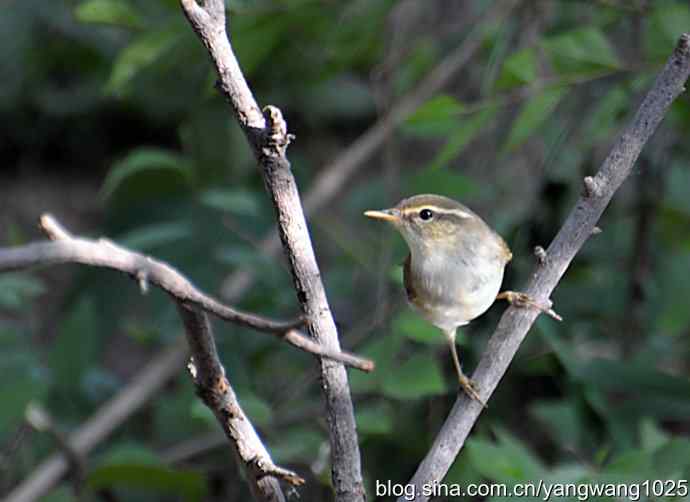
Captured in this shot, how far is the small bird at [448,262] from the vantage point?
1550 mm

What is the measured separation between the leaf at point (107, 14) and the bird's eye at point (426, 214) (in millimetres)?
1098

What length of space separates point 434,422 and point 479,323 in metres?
0.34

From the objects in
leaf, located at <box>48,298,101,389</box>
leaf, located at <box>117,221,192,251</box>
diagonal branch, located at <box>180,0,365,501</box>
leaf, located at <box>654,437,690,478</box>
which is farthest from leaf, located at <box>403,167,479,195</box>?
diagonal branch, located at <box>180,0,365,501</box>

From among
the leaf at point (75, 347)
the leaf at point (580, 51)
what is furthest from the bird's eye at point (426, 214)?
the leaf at point (75, 347)

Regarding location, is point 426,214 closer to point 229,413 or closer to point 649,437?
point 229,413

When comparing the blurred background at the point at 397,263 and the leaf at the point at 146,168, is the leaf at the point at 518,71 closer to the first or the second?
the blurred background at the point at 397,263

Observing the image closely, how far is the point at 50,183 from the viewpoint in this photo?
504 cm

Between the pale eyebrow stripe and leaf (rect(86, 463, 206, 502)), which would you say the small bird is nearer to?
the pale eyebrow stripe

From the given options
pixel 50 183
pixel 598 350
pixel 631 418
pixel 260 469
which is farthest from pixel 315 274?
pixel 50 183

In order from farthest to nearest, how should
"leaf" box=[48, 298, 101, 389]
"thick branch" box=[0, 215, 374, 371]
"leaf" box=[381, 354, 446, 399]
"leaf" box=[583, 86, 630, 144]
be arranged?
"leaf" box=[48, 298, 101, 389]
"leaf" box=[583, 86, 630, 144]
"leaf" box=[381, 354, 446, 399]
"thick branch" box=[0, 215, 374, 371]

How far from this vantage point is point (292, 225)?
1.24 m

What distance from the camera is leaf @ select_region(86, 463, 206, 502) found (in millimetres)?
2434

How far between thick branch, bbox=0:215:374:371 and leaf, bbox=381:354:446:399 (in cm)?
106

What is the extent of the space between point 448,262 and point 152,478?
118 centimetres
